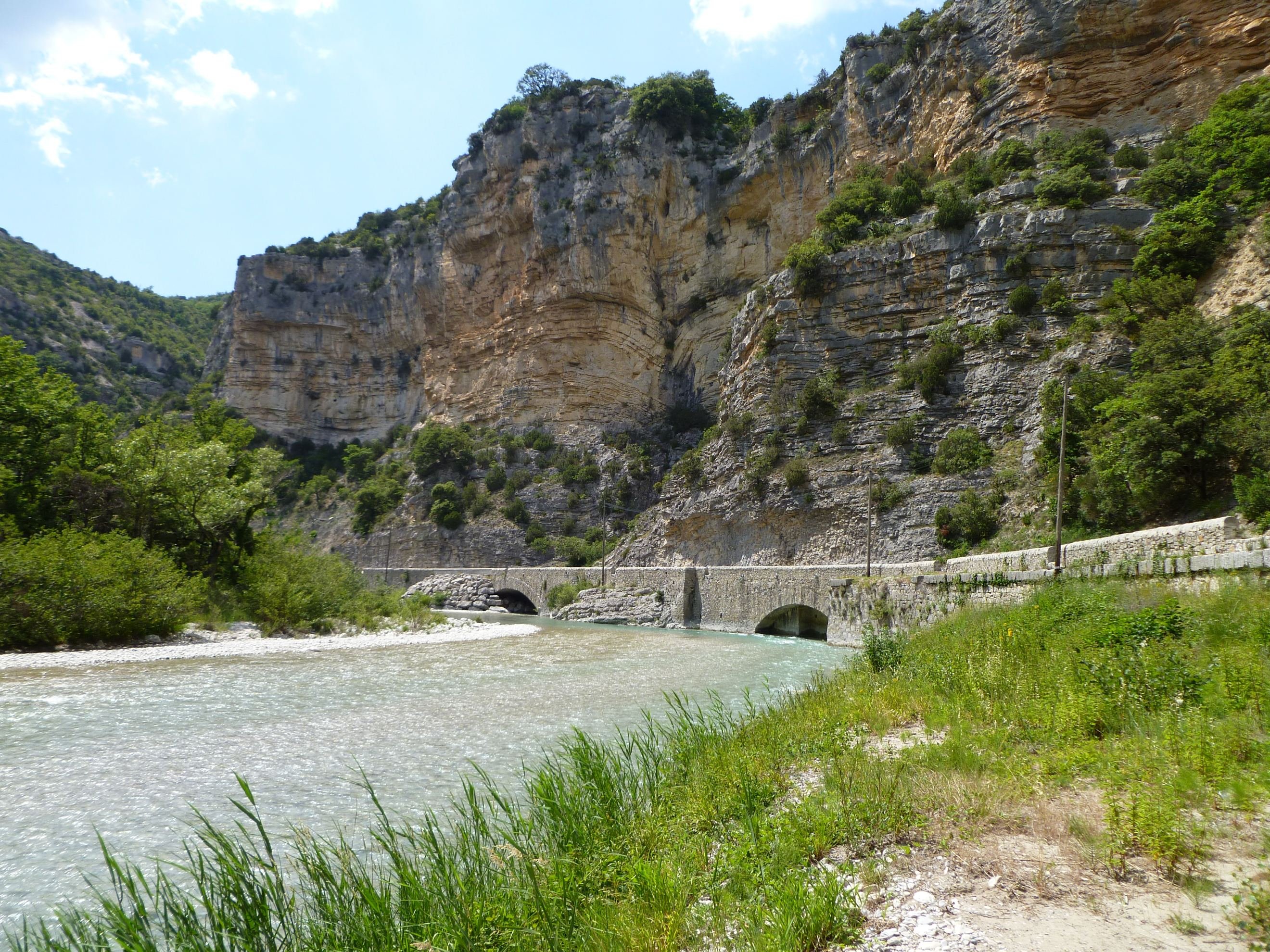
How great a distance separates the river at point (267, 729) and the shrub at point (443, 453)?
42.4 metres

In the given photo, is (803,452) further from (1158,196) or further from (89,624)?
(89,624)

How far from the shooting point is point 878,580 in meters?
24.1

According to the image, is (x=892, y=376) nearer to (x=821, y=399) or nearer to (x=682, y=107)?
(x=821, y=399)

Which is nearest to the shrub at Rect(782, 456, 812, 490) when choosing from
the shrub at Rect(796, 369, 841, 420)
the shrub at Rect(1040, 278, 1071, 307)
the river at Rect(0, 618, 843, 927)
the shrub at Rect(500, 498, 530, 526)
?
the shrub at Rect(796, 369, 841, 420)

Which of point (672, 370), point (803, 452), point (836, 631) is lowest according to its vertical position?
point (836, 631)

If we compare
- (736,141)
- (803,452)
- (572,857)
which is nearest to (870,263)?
(803,452)

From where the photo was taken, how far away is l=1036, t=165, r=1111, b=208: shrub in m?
31.4

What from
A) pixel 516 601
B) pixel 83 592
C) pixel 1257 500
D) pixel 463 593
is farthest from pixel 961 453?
pixel 463 593

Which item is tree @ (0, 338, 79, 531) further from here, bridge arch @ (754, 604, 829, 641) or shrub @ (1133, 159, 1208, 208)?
shrub @ (1133, 159, 1208, 208)

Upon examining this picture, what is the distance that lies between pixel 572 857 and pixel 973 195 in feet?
130

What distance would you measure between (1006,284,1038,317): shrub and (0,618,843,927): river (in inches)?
829

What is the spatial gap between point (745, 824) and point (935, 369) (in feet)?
105

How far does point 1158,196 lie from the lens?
1171 inches

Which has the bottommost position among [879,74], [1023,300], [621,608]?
[621,608]
